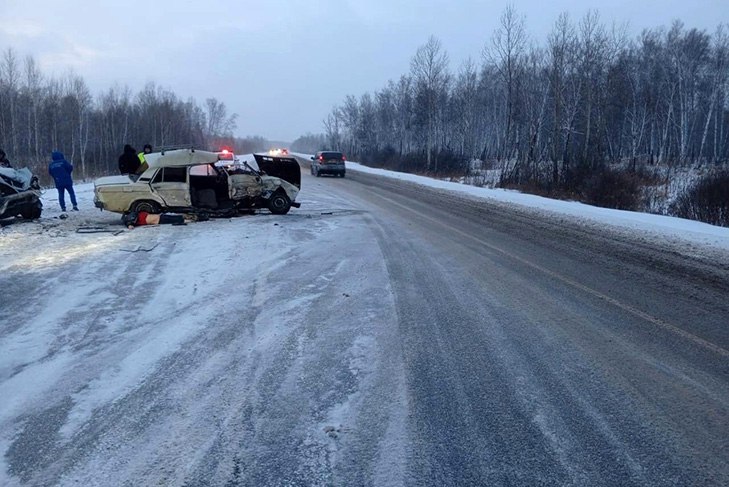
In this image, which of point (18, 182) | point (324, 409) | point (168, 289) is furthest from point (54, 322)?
point (18, 182)

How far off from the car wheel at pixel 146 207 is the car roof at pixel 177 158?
2.99 feet

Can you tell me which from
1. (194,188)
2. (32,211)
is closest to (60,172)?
(32,211)

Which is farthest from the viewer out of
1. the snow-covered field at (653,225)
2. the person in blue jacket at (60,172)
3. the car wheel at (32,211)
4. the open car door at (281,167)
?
the open car door at (281,167)

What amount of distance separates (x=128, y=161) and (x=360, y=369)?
43.9 ft

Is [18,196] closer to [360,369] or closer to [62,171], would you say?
[62,171]

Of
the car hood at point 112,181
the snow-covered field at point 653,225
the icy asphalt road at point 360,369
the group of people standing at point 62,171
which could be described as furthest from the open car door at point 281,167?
the snow-covered field at point 653,225

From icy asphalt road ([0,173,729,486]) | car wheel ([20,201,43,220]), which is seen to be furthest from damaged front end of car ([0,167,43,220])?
icy asphalt road ([0,173,729,486])

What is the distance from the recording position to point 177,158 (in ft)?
40.5

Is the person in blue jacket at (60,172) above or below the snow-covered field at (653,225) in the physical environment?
above

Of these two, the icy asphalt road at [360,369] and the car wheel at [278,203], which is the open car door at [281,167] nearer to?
the car wheel at [278,203]

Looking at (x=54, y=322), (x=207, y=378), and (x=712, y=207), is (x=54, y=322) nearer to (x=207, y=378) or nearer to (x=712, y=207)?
(x=207, y=378)

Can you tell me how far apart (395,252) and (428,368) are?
16.3 ft

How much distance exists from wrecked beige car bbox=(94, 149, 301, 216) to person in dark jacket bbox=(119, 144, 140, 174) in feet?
7.19

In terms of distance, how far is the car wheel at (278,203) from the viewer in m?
14.0
